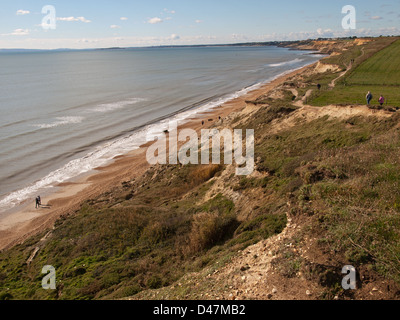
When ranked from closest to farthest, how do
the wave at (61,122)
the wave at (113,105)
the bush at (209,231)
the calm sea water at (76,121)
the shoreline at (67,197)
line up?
the bush at (209,231) → the shoreline at (67,197) → the calm sea water at (76,121) → the wave at (61,122) → the wave at (113,105)

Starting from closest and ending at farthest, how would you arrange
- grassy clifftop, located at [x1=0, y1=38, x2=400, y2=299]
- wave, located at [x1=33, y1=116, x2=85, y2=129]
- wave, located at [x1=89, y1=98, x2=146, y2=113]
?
grassy clifftop, located at [x1=0, y1=38, x2=400, y2=299] < wave, located at [x1=33, y1=116, x2=85, y2=129] < wave, located at [x1=89, y1=98, x2=146, y2=113]

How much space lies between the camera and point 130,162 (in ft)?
102

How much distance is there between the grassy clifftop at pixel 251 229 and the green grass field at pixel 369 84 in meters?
5.51

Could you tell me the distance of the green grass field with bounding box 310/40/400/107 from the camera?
26225mm

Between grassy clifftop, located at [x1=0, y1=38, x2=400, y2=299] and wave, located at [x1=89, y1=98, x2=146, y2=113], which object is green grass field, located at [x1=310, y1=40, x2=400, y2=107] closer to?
grassy clifftop, located at [x1=0, y1=38, x2=400, y2=299]

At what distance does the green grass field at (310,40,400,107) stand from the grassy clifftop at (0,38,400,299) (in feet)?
18.1

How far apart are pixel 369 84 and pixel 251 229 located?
1230 inches

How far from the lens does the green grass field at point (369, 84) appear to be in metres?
26.2

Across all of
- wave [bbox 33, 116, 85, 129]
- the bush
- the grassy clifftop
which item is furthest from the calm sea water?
the bush

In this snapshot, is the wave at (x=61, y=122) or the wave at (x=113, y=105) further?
the wave at (x=113, y=105)

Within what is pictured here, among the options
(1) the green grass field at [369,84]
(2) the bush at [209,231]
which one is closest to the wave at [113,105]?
(1) the green grass field at [369,84]

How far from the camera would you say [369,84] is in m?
34.8

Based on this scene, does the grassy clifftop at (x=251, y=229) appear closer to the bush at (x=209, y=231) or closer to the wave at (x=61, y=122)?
the bush at (x=209, y=231)
